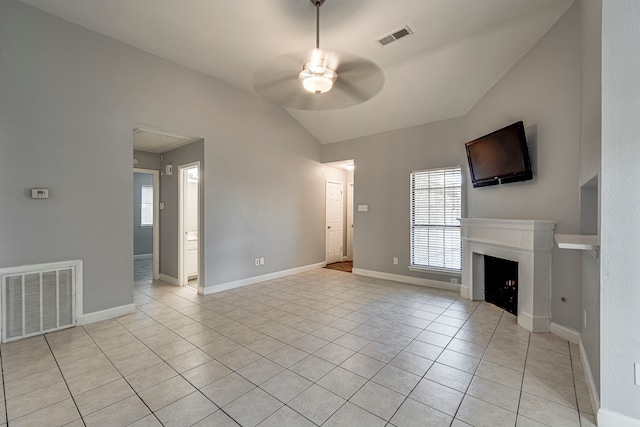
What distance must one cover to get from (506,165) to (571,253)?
1.21m

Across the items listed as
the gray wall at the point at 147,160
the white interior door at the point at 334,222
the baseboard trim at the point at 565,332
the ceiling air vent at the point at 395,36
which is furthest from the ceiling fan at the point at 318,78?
the white interior door at the point at 334,222

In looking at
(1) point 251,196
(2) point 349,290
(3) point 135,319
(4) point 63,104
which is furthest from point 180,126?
Result: (2) point 349,290

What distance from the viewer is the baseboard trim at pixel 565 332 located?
9.14ft

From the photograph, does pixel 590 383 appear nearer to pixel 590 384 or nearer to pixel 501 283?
pixel 590 384

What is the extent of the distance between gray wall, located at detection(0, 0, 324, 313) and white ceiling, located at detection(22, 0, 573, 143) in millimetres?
305

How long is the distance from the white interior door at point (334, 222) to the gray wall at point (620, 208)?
5367 mm

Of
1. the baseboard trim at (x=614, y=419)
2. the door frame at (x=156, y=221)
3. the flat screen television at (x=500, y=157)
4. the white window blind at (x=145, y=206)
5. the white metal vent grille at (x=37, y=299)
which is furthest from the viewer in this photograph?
the white window blind at (x=145, y=206)

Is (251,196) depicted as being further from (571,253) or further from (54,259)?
(571,253)

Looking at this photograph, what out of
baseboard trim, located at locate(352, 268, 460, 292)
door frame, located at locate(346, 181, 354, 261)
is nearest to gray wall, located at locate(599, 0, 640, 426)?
baseboard trim, located at locate(352, 268, 460, 292)

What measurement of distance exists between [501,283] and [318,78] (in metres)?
3.72

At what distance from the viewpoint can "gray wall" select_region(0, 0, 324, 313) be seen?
2852mm

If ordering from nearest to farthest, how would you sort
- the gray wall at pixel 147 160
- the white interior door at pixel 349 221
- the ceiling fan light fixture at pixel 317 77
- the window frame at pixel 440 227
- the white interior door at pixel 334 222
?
1. the ceiling fan light fixture at pixel 317 77
2. the window frame at pixel 440 227
3. the gray wall at pixel 147 160
4. the white interior door at pixel 334 222
5. the white interior door at pixel 349 221

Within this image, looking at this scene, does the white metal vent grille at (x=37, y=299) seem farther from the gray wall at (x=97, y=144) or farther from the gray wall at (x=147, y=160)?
the gray wall at (x=147, y=160)

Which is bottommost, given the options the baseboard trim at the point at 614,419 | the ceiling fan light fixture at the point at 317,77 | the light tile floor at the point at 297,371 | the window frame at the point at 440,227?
the light tile floor at the point at 297,371
